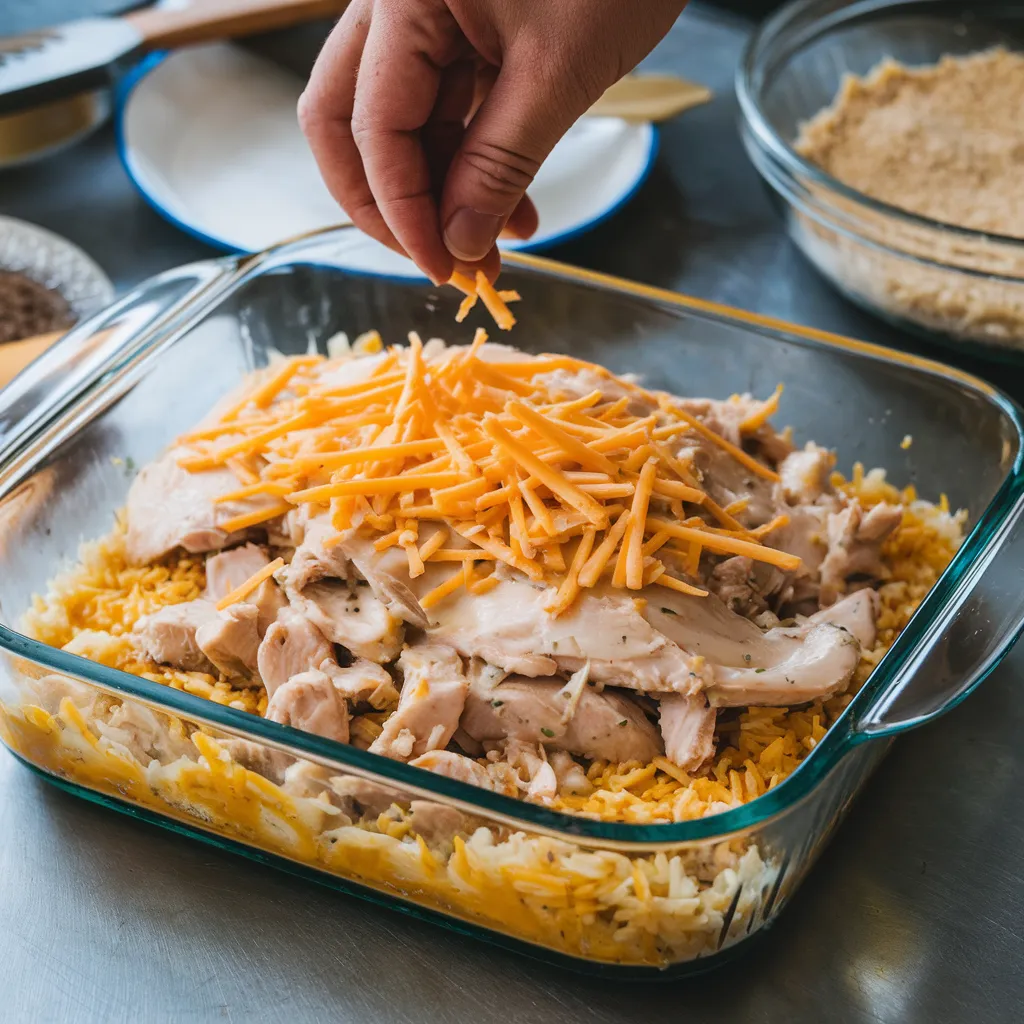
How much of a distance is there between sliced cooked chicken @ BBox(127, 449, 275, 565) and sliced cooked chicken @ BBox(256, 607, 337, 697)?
21cm

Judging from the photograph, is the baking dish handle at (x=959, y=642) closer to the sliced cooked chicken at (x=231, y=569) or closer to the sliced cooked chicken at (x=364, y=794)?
the sliced cooked chicken at (x=364, y=794)

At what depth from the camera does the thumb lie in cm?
120

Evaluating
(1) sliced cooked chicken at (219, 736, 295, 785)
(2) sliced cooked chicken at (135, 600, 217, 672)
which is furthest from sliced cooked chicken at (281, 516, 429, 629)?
(1) sliced cooked chicken at (219, 736, 295, 785)

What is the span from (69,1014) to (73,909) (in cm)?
12

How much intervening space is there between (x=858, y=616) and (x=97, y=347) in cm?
106

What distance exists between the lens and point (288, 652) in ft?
4.43

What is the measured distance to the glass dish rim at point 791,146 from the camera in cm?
192

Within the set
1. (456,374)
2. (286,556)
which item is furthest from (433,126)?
(286,556)

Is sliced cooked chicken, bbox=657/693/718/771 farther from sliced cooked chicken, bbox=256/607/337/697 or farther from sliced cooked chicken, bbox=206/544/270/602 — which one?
sliced cooked chicken, bbox=206/544/270/602

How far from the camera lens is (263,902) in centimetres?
136

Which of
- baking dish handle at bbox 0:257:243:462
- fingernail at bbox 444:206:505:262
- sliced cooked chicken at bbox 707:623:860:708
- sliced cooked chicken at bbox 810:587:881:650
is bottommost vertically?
sliced cooked chicken at bbox 810:587:881:650

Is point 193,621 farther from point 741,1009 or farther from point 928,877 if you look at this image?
point 928,877

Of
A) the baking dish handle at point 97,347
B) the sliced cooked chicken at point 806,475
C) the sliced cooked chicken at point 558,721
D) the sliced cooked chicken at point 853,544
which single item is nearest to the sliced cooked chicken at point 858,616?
the sliced cooked chicken at point 853,544

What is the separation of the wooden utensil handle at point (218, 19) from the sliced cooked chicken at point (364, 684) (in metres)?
1.69
